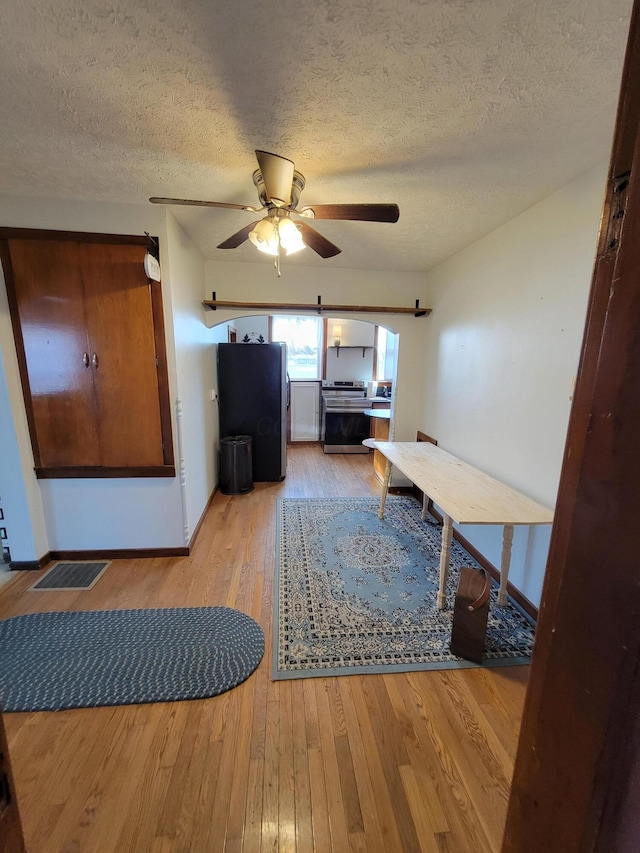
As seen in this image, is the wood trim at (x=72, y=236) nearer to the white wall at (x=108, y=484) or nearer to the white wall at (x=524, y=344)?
the white wall at (x=108, y=484)

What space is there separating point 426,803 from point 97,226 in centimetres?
329

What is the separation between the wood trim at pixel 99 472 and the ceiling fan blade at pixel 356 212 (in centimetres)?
190

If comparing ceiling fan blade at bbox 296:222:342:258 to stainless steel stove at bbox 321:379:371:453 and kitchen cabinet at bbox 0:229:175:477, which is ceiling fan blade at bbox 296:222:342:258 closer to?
kitchen cabinet at bbox 0:229:175:477

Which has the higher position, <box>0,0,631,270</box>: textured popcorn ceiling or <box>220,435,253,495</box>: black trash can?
<box>0,0,631,270</box>: textured popcorn ceiling

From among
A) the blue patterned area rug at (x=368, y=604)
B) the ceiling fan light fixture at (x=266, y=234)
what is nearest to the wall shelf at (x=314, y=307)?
the ceiling fan light fixture at (x=266, y=234)

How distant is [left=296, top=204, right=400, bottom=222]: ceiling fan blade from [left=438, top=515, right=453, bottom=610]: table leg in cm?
160

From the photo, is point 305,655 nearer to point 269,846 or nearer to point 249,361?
point 269,846

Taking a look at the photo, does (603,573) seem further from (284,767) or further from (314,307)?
(314,307)

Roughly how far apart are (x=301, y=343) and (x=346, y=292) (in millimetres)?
2872

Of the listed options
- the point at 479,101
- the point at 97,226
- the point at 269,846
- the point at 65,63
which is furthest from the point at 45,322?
the point at 269,846

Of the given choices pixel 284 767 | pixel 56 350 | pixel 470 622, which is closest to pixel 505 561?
pixel 470 622

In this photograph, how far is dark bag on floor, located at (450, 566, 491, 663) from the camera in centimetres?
165

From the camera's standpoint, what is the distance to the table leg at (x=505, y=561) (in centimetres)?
196

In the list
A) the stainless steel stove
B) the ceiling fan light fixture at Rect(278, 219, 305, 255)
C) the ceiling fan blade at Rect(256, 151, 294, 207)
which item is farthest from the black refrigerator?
the ceiling fan blade at Rect(256, 151, 294, 207)
